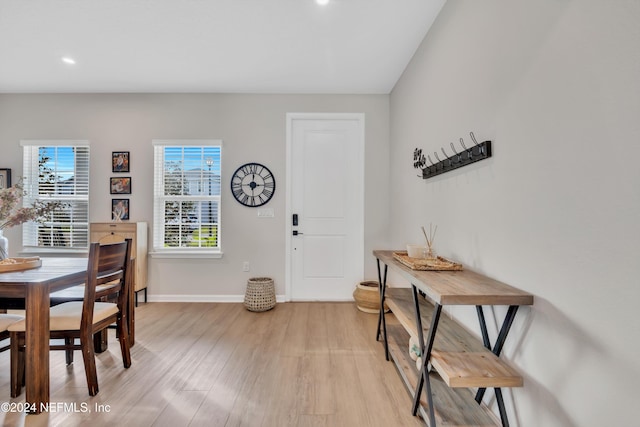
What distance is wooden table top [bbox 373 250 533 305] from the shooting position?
1.15m

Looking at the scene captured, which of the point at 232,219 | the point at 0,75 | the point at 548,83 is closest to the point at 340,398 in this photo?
the point at 548,83

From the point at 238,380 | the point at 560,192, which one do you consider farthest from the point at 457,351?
the point at 238,380

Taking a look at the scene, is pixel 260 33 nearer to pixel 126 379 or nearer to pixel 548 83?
→ pixel 548 83

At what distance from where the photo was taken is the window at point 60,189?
3705 mm

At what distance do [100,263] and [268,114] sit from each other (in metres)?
2.53

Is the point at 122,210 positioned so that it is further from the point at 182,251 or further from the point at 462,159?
the point at 462,159

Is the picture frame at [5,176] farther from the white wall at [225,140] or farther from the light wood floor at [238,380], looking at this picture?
the light wood floor at [238,380]

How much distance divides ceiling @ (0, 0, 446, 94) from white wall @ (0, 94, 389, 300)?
0.15 m

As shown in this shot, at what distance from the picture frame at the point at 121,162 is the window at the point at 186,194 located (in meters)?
0.37

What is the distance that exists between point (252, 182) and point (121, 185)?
1.68 m

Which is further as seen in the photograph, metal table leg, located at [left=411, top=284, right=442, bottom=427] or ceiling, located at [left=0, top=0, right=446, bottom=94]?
ceiling, located at [left=0, top=0, right=446, bottom=94]

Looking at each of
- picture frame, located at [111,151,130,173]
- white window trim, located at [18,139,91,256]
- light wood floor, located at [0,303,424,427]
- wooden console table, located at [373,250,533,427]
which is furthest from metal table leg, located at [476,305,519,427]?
white window trim, located at [18,139,91,256]

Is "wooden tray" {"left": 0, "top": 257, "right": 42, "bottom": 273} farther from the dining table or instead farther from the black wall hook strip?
the black wall hook strip

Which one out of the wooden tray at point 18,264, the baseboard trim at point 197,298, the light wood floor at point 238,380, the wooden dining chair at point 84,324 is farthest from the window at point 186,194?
the wooden dining chair at point 84,324
